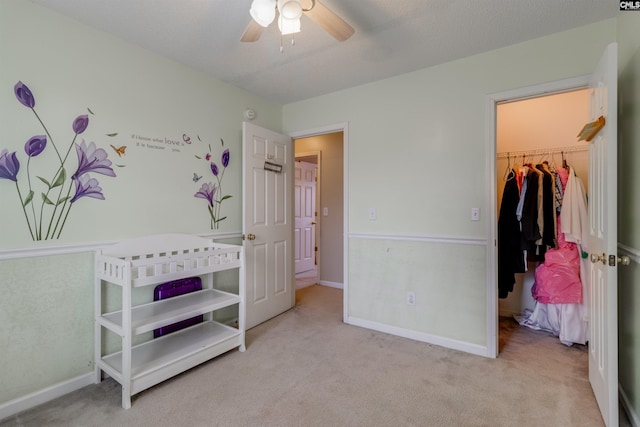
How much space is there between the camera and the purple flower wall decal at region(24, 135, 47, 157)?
5.68ft

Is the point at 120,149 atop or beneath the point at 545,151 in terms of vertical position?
beneath

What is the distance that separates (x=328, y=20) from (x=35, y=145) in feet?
6.02

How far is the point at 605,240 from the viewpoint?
1.52 metres

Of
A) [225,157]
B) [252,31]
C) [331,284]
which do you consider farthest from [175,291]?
[331,284]

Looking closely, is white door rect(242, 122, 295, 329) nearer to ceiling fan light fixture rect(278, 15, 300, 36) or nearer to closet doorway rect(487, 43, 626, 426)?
ceiling fan light fixture rect(278, 15, 300, 36)

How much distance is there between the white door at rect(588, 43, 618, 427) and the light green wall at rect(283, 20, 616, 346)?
0.54 metres

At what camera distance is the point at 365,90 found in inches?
114

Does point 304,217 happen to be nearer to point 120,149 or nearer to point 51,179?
point 120,149

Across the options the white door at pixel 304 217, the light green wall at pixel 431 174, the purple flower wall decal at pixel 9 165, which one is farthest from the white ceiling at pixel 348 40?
the white door at pixel 304 217

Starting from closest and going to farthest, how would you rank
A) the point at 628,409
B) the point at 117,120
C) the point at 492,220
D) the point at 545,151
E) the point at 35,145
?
the point at 628,409 → the point at 35,145 → the point at 117,120 → the point at 492,220 → the point at 545,151

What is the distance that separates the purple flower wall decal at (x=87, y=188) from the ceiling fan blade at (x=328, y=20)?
1734 millimetres

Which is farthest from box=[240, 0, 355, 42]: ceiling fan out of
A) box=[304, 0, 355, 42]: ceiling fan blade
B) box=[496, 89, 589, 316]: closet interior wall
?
box=[496, 89, 589, 316]: closet interior wall

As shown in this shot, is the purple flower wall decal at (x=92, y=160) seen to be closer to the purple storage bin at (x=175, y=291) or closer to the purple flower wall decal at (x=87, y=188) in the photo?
the purple flower wall decal at (x=87, y=188)

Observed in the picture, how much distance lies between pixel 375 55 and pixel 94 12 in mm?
1899
